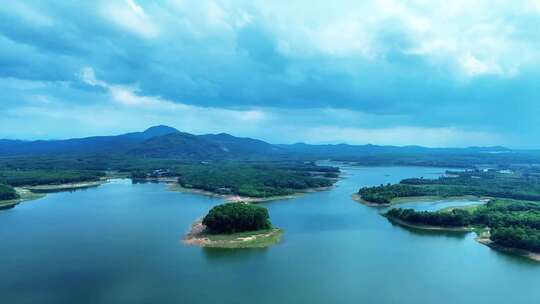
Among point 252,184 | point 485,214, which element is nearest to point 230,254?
point 485,214

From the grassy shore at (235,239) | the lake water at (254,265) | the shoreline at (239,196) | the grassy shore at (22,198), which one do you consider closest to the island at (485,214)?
the lake water at (254,265)

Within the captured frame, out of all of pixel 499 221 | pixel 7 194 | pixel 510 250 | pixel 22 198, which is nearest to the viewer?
pixel 510 250

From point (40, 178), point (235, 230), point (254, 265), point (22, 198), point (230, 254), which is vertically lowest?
point (254, 265)

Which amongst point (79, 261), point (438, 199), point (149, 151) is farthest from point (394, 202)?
point (149, 151)

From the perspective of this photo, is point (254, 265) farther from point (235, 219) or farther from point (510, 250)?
point (510, 250)

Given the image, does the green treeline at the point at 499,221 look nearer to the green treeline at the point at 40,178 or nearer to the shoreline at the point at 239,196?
the shoreline at the point at 239,196

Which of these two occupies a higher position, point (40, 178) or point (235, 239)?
point (40, 178)
